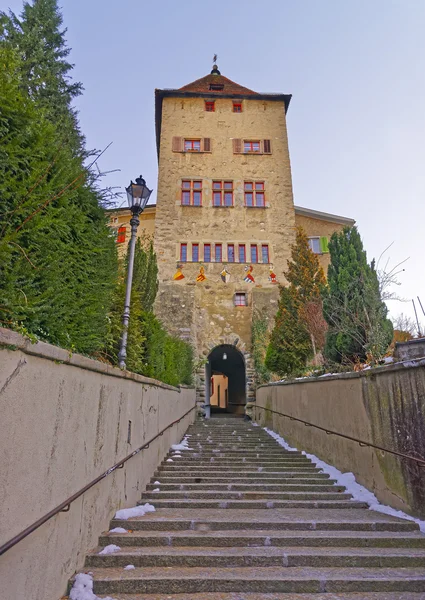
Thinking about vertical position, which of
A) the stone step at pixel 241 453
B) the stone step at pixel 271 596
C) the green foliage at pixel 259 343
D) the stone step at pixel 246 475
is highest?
the green foliage at pixel 259 343

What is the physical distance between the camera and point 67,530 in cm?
248

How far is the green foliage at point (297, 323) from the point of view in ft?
38.3

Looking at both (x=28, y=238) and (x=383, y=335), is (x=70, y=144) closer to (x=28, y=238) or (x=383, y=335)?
(x=28, y=238)

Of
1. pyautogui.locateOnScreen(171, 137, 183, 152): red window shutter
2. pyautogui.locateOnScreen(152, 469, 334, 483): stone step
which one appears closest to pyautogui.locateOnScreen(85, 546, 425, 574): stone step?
pyautogui.locateOnScreen(152, 469, 334, 483): stone step

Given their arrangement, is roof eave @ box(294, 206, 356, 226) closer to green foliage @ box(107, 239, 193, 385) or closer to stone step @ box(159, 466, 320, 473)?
green foliage @ box(107, 239, 193, 385)

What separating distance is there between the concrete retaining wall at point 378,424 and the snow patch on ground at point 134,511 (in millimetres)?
2733

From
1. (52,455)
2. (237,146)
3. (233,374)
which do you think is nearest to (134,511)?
(52,455)

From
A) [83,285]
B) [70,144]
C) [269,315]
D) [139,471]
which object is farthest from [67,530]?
[269,315]

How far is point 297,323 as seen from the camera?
39.4 feet

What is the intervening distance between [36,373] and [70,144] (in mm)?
2729

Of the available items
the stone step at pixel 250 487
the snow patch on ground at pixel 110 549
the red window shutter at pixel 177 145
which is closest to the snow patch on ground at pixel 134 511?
the snow patch on ground at pixel 110 549

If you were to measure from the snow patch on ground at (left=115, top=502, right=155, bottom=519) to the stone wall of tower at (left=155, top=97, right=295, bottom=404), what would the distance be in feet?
37.2

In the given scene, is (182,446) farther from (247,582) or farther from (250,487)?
(247,582)

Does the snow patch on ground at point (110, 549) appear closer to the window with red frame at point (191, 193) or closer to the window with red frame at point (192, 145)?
the window with red frame at point (191, 193)
